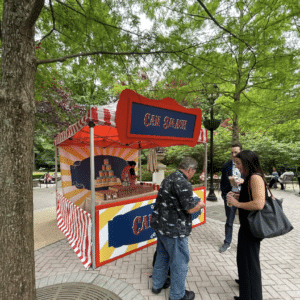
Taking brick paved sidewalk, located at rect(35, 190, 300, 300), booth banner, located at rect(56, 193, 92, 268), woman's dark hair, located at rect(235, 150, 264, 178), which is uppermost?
woman's dark hair, located at rect(235, 150, 264, 178)

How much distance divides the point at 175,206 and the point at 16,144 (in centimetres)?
183

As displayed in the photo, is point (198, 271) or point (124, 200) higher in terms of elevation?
point (124, 200)

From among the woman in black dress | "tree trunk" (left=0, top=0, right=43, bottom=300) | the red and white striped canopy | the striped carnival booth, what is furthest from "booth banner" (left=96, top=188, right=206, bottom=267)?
the woman in black dress

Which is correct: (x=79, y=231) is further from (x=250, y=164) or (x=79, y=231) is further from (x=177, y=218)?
(x=250, y=164)

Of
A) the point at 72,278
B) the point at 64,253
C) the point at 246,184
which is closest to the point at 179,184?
the point at 246,184

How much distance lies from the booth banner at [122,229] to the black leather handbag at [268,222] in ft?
7.83

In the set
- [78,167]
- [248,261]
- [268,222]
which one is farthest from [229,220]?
[78,167]

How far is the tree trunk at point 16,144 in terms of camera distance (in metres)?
1.76

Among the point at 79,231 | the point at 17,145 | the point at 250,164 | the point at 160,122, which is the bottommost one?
the point at 79,231

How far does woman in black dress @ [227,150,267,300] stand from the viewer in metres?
2.12

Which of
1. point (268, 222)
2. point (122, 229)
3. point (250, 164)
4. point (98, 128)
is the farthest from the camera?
point (98, 128)

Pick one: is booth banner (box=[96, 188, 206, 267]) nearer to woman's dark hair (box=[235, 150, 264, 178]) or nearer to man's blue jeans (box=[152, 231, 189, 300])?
man's blue jeans (box=[152, 231, 189, 300])

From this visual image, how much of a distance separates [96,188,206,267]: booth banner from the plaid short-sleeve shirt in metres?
1.46

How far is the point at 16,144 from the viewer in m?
1.77
